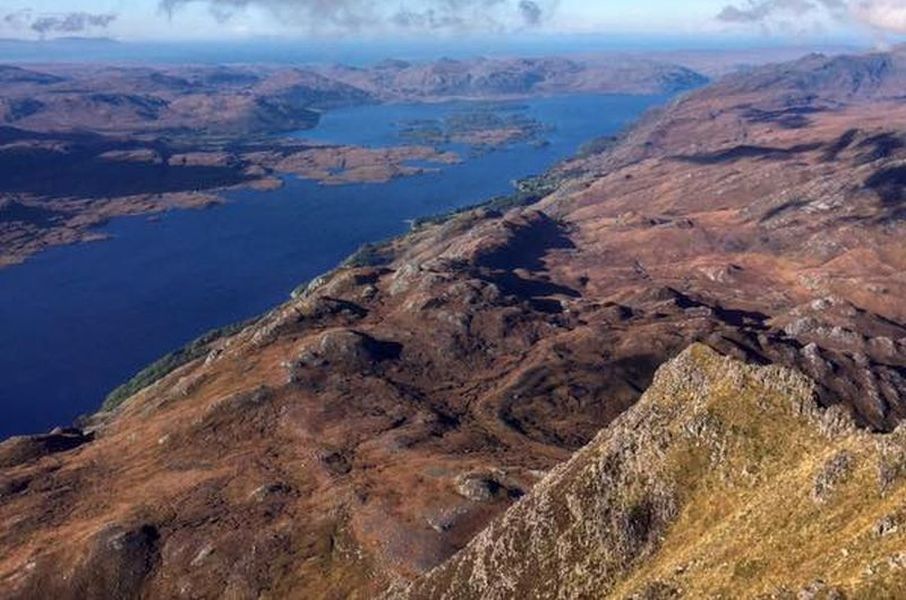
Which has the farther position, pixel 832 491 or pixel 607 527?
pixel 607 527

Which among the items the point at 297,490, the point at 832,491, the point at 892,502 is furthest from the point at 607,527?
the point at 297,490

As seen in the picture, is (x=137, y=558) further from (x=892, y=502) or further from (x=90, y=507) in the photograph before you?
(x=892, y=502)

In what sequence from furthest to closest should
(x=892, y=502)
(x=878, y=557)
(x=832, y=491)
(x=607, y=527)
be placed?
(x=607, y=527)
(x=832, y=491)
(x=892, y=502)
(x=878, y=557)

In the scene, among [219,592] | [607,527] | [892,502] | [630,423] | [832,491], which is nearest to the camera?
[892,502]

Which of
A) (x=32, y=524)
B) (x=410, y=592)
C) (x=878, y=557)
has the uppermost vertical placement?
(x=878, y=557)

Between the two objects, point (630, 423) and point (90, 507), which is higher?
point (630, 423)

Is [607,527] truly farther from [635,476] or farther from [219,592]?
[219,592]

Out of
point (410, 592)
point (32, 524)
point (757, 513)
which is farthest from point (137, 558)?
point (757, 513)
